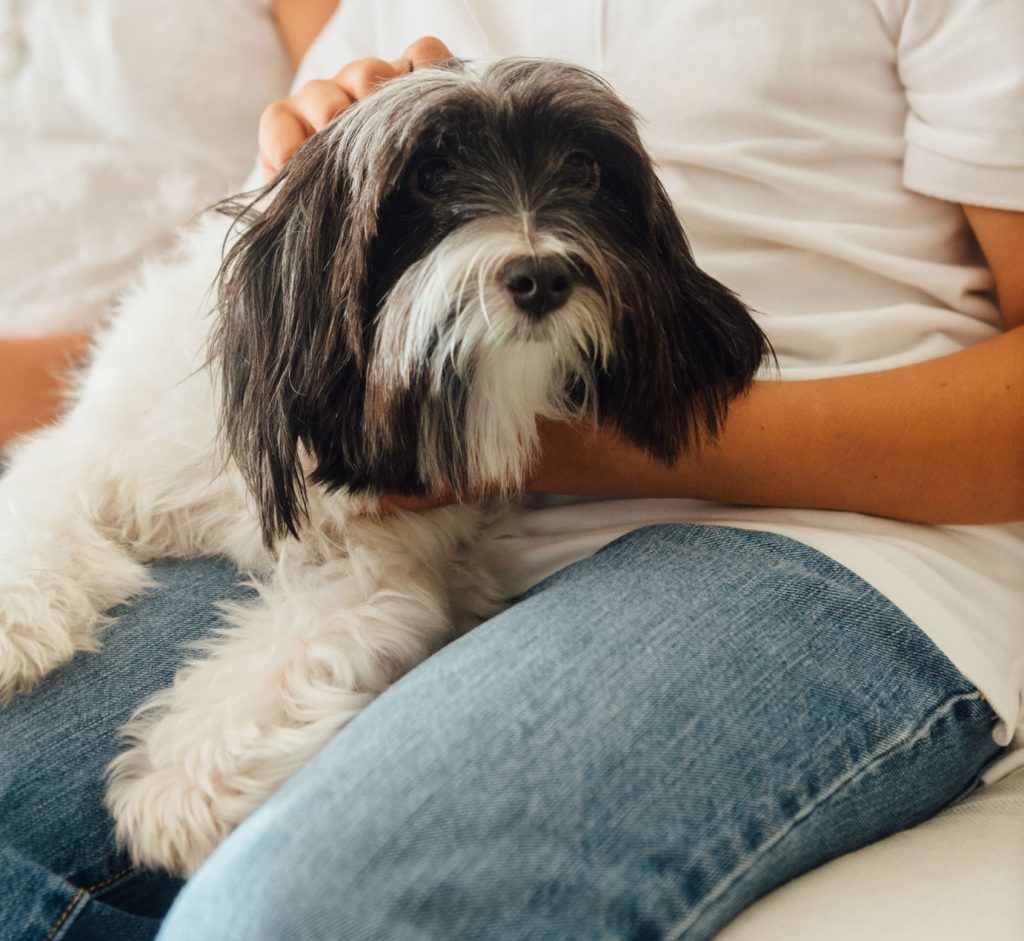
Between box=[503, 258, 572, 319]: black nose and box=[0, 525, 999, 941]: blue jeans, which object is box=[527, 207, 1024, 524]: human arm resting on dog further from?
box=[503, 258, 572, 319]: black nose

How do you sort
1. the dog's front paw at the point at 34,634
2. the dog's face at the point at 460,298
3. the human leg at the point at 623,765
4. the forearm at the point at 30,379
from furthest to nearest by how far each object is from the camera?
the forearm at the point at 30,379, the dog's front paw at the point at 34,634, the dog's face at the point at 460,298, the human leg at the point at 623,765

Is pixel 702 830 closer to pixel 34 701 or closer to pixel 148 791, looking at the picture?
pixel 148 791

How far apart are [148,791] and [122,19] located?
5.45 ft

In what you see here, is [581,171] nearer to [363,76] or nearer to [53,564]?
[363,76]

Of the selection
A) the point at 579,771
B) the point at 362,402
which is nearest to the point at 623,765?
the point at 579,771

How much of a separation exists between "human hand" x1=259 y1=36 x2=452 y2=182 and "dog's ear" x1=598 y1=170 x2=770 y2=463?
45 centimetres

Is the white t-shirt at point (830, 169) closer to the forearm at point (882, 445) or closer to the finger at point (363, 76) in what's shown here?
the forearm at point (882, 445)

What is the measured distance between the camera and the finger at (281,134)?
4.50 feet

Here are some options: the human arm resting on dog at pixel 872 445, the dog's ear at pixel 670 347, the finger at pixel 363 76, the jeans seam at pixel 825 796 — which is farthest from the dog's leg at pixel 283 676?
the finger at pixel 363 76

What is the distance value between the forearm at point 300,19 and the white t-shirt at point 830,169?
894 mm

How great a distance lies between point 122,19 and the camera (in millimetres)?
2025

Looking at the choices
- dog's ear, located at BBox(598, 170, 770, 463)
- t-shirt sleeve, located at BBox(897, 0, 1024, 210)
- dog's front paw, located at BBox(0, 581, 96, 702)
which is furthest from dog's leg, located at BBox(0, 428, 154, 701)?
t-shirt sleeve, located at BBox(897, 0, 1024, 210)

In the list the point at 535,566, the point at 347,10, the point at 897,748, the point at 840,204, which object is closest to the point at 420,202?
the point at 535,566

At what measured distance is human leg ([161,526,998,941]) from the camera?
2.91 ft
